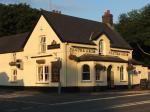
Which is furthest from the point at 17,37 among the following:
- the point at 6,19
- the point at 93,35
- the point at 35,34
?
the point at 6,19

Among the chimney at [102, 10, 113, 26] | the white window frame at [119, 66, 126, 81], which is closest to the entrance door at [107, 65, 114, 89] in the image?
the white window frame at [119, 66, 126, 81]

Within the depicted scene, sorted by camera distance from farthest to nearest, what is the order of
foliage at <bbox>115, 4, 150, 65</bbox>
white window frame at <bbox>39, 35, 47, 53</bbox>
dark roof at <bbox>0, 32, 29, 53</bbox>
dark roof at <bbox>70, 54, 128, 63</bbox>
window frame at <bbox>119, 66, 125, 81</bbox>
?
1. foliage at <bbox>115, 4, 150, 65</bbox>
2. dark roof at <bbox>0, 32, 29, 53</bbox>
3. window frame at <bbox>119, 66, 125, 81</bbox>
4. white window frame at <bbox>39, 35, 47, 53</bbox>
5. dark roof at <bbox>70, 54, 128, 63</bbox>

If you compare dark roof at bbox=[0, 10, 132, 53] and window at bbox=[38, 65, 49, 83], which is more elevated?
dark roof at bbox=[0, 10, 132, 53]

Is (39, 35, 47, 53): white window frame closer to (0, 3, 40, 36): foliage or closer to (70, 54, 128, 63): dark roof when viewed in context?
(70, 54, 128, 63): dark roof

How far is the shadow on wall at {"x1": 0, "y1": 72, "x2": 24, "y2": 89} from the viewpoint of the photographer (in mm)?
50641

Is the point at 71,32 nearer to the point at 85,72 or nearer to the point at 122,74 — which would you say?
the point at 85,72

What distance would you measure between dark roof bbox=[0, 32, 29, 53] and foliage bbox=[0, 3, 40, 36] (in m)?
13.8

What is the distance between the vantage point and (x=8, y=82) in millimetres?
52562

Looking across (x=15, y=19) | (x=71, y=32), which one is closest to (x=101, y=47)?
(x=71, y=32)

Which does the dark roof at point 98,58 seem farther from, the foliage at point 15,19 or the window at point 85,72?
the foliage at point 15,19

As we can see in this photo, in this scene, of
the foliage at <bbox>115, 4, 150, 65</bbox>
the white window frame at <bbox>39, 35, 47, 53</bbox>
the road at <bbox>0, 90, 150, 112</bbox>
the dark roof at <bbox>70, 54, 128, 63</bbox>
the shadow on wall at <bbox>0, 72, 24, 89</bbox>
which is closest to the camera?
the road at <bbox>0, 90, 150, 112</bbox>

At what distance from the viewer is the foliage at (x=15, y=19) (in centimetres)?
7138

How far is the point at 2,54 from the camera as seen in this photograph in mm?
53438

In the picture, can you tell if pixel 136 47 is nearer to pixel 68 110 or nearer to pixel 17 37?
pixel 17 37
